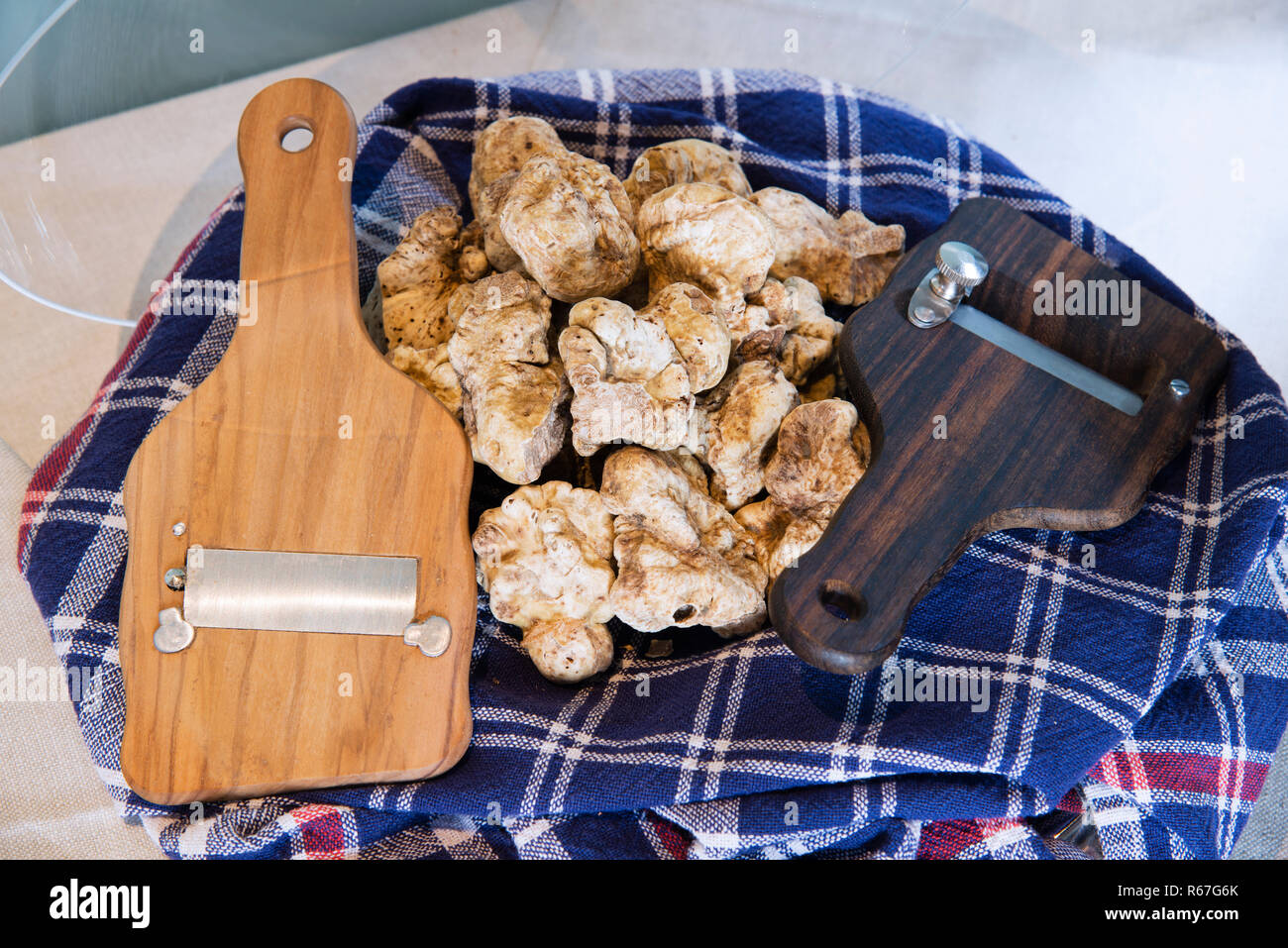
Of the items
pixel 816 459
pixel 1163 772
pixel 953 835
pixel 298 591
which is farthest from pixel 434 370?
pixel 1163 772

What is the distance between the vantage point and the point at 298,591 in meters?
0.73

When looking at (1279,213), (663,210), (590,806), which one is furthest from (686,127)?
(1279,213)

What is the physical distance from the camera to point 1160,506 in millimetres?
827

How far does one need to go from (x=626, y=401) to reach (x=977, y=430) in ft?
0.85

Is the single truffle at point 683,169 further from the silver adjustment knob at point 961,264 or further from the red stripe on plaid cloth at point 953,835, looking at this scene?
the red stripe on plaid cloth at point 953,835

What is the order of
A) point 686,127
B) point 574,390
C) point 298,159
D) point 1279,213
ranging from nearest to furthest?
point 574,390, point 298,159, point 686,127, point 1279,213

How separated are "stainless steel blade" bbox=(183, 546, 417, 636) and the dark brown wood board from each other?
0.26m

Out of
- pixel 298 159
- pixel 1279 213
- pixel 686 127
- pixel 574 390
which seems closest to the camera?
pixel 574 390

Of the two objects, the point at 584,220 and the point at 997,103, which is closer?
the point at 584,220

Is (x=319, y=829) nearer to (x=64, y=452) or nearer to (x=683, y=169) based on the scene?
(x=64, y=452)

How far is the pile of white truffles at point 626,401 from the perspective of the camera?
73 centimetres

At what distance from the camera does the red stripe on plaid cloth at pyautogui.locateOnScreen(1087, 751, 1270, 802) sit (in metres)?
0.77

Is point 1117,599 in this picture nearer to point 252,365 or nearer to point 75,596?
point 252,365

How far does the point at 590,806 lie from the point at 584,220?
41cm
